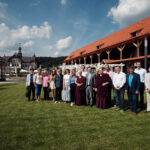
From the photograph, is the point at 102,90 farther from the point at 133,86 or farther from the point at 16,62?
the point at 16,62

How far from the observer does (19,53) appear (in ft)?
317

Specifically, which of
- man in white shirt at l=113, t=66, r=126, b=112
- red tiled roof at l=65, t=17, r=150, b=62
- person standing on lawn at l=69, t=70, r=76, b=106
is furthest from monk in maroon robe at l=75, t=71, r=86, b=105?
red tiled roof at l=65, t=17, r=150, b=62

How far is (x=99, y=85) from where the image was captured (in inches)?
244

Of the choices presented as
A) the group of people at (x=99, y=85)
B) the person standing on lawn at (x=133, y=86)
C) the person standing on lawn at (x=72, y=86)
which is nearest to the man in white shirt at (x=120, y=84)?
the group of people at (x=99, y=85)

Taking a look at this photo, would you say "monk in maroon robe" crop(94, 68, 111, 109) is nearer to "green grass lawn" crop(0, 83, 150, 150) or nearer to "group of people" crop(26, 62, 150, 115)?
"group of people" crop(26, 62, 150, 115)

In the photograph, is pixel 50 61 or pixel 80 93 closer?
pixel 80 93

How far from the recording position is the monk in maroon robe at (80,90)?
6.69 metres

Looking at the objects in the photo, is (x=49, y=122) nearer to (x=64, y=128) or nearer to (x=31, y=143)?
(x=64, y=128)

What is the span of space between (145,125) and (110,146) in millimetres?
1771

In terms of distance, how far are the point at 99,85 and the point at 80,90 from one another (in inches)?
40.5

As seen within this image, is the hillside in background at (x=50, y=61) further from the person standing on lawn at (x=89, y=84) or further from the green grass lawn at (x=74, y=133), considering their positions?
the green grass lawn at (x=74, y=133)

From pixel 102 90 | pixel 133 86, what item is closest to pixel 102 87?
pixel 102 90

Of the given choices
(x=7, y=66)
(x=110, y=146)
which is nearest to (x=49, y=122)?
(x=110, y=146)

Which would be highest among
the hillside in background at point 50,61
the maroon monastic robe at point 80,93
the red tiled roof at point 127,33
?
the hillside in background at point 50,61
